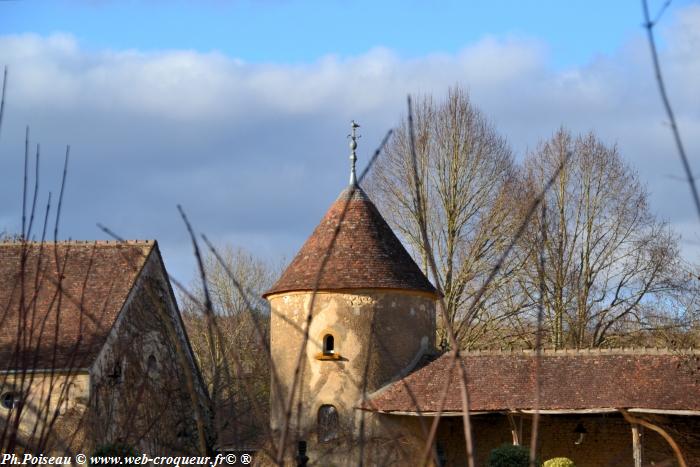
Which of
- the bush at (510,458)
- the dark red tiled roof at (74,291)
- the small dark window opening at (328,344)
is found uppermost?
the dark red tiled roof at (74,291)

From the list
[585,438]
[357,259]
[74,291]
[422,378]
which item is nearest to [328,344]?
[357,259]

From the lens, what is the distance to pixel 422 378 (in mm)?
23547

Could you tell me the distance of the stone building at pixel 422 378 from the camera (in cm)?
2147

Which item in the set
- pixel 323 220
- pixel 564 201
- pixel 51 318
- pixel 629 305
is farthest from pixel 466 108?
pixel 51 318

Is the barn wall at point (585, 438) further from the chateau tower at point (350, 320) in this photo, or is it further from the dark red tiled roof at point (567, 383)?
the chateau tower at point (350, 320)

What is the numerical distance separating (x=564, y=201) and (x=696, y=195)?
33.8 meters

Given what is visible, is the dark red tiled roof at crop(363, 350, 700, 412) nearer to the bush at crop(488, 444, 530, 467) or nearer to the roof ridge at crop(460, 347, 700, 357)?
the roof ridge at crop(460, 347, 700, 357)

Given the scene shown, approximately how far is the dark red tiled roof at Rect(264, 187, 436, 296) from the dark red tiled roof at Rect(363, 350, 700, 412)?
2.06 m

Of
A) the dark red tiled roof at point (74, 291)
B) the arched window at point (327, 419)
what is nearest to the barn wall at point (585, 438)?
the arched window at point (327, 419)

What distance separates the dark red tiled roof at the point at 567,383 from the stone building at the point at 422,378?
2 cm

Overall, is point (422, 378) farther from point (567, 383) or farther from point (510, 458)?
point (510, 458)

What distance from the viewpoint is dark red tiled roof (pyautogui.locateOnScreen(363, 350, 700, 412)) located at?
21.4 metres

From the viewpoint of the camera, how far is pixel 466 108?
37.7 m

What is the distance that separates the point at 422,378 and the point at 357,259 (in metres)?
2.90
